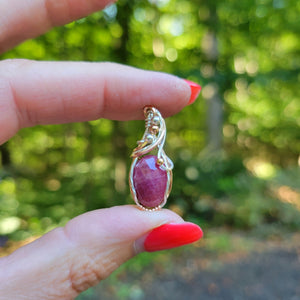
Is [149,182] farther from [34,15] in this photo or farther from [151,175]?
[34,15]

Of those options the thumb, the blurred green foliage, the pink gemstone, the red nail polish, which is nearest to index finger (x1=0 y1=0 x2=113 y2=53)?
the pink gemstone

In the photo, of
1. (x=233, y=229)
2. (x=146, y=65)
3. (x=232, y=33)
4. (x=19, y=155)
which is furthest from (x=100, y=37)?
(x=19, y=155)

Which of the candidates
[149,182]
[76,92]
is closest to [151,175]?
[149,182]

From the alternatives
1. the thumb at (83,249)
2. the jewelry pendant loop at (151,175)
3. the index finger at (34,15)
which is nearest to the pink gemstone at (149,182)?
the jewelry pendant loop at (151,175)

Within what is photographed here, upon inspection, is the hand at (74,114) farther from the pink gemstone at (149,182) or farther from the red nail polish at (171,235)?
the pink gemstone at (149,182)

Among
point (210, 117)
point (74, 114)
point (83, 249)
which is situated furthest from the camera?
point (210, 117)

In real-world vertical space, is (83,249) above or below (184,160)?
above

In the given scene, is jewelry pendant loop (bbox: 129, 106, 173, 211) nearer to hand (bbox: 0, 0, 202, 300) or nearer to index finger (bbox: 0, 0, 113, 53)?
hand (bbox: 0, 0, 202, 300)
